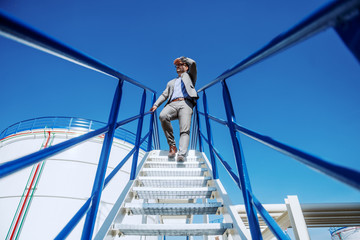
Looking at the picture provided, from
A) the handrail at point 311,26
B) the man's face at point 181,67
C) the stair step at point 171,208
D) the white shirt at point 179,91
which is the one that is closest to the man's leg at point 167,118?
the white shirt at point 179,91

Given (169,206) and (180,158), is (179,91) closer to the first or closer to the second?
(180,158)

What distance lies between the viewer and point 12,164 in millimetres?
754

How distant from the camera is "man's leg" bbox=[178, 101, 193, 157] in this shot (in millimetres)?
2955

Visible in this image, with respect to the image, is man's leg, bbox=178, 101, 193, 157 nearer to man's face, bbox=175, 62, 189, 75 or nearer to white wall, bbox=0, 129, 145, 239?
man's face, bbox=175, 62, 189, 75

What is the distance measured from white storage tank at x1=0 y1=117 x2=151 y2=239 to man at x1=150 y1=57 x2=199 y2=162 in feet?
18.3

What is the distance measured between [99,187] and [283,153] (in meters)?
1.29

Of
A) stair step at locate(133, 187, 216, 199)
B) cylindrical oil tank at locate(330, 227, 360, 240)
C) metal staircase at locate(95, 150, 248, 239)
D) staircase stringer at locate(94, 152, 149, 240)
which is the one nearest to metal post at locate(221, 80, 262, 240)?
metal staircase at locate(95, 150, 248, 239)

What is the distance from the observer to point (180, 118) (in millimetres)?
3062

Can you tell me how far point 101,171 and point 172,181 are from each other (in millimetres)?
1055

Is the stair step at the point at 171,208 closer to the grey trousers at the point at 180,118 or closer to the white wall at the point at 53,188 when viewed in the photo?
the grey trousers at the point at 180,118

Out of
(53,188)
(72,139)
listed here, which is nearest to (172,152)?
(72,139)

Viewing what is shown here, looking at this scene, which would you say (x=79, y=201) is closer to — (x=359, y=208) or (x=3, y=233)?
(x=3, y=233)

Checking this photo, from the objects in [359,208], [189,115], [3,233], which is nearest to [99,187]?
[189,115]

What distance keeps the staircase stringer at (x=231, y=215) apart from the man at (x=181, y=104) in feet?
3.13
